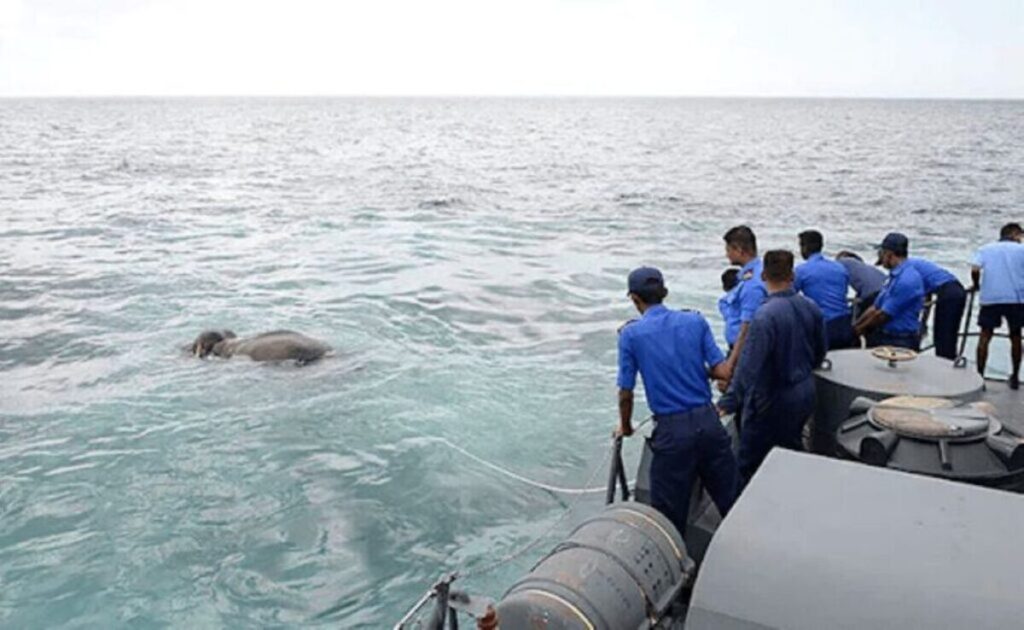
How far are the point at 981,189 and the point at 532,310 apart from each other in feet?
112

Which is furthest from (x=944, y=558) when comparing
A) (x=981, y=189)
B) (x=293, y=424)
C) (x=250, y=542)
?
(x=981, y=189)

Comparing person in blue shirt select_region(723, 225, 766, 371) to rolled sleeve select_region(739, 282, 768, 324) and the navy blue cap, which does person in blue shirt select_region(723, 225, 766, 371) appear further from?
the navy blue cap

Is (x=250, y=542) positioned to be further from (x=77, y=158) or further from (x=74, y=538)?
(x=77, y=158)

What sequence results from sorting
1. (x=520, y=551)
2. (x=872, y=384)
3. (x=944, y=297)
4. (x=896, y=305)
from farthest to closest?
1. (x=944, y=297)
2. (x=896, y=305)
3. (x=872, y=384)
4. (x=520, y=551)

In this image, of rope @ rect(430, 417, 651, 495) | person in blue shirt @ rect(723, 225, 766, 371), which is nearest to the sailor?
person in blue shirt @ rect(723, 225, 766, 371)

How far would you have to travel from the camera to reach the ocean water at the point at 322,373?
8617 millimetres

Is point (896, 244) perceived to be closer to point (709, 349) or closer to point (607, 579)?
point (709, 349)

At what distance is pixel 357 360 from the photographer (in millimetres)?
15359

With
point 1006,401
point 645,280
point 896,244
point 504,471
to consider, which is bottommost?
point 504,471

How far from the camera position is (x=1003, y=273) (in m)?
10.5

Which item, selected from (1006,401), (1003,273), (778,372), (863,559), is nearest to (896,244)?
(1006,401)

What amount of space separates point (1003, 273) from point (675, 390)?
6455 mm

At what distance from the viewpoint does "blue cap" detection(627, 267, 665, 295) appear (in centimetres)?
606

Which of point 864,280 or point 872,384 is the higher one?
point 864,280
